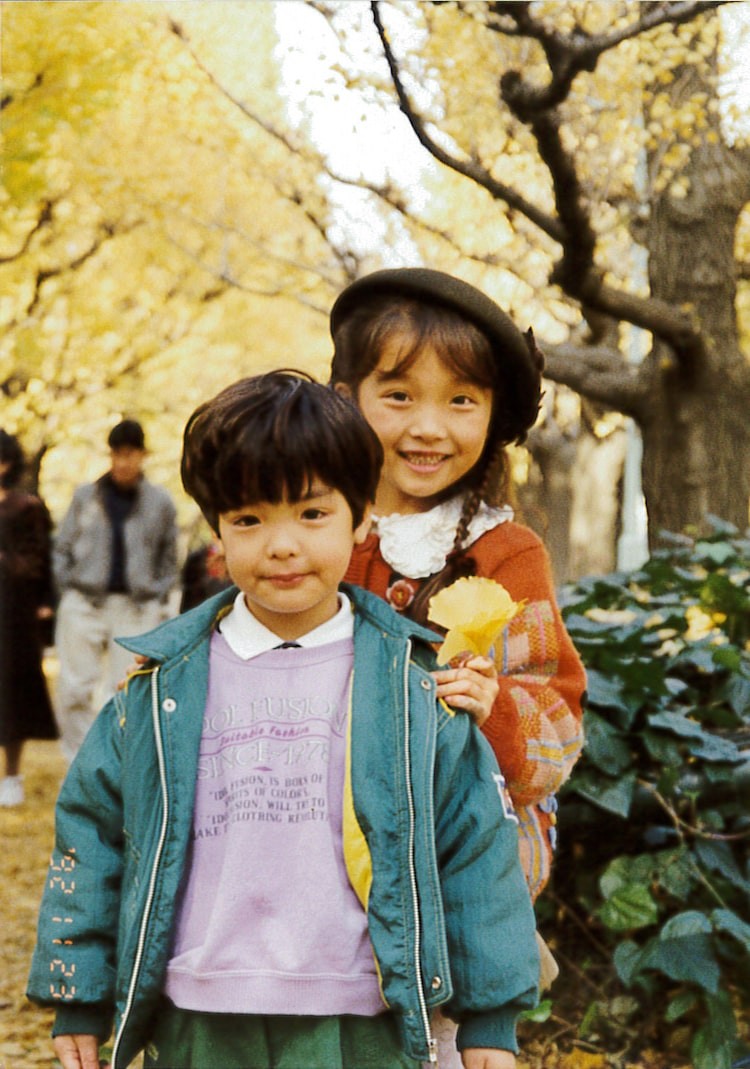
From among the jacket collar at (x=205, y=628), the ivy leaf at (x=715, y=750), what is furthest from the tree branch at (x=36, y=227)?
the jacket collar at (x=205, y=628)

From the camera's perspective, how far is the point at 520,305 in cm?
1239

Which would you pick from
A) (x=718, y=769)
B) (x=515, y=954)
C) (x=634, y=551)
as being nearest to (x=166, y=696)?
(x=515, y=954)

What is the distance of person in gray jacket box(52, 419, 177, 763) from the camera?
7.65 meters

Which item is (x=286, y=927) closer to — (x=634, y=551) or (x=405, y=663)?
(x=405, y=663)

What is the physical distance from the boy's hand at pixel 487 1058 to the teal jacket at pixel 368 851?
14mm

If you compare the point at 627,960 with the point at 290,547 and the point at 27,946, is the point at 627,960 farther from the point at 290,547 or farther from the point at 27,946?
the point at 27,946

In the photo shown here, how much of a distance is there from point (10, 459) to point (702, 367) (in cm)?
437

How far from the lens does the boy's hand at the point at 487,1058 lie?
1.87m

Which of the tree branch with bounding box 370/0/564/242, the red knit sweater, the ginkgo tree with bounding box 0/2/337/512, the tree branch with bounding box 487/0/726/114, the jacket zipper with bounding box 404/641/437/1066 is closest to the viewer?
the jacket zipper with bounding box 404/641/437/1066

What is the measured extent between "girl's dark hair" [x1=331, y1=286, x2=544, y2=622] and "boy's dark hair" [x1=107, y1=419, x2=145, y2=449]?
523 centimetres

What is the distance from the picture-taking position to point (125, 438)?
761 cm

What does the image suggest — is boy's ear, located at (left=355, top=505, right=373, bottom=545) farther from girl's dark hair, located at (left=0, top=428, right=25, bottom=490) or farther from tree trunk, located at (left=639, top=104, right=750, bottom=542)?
tree trunk, located at (left=639, top=104, right=750, bottom=542)

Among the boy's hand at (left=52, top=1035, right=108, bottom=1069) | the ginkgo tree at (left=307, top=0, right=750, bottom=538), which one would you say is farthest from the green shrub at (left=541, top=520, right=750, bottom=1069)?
the ginkgo tree at (left=307, top=0, right=750, bottom=538)

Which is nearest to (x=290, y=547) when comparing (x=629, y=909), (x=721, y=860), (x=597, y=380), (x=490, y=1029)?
(x=490, y=1029)
